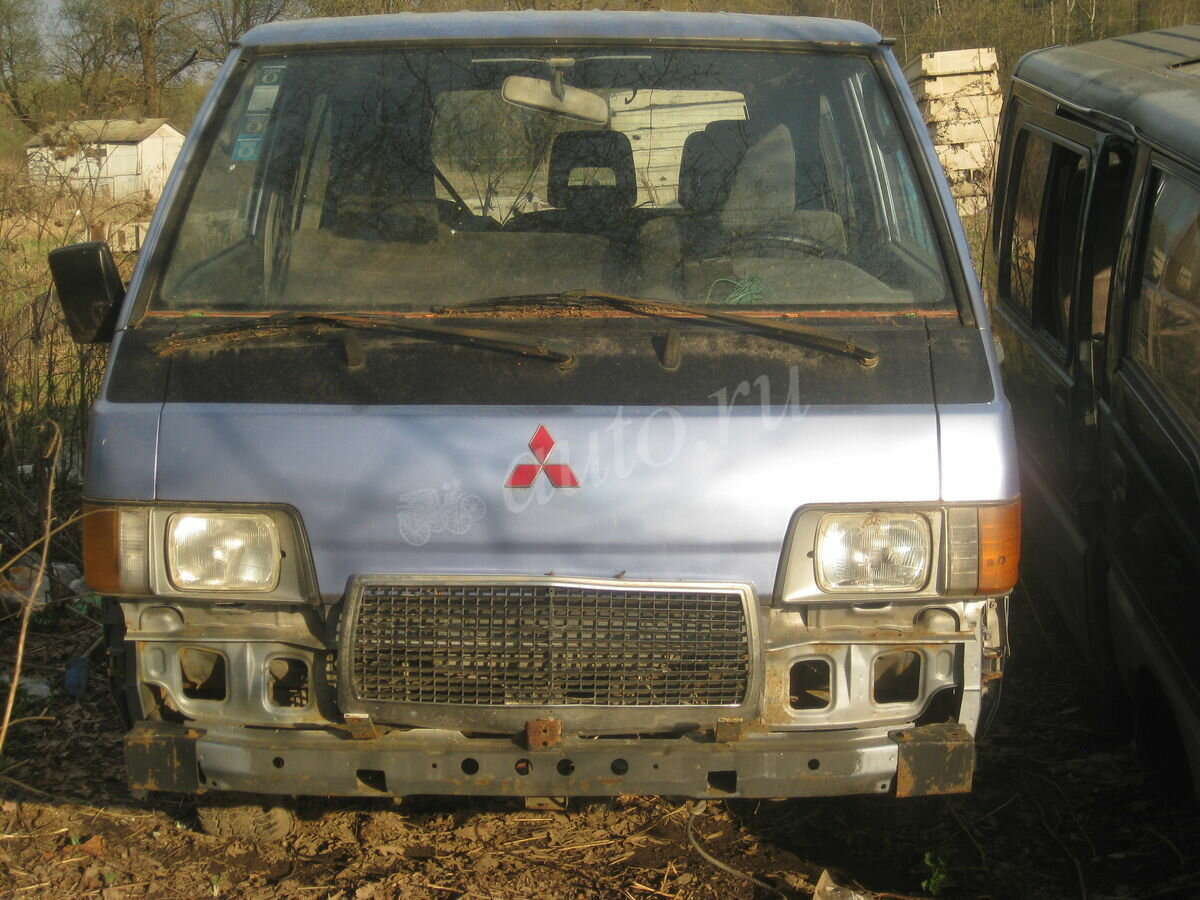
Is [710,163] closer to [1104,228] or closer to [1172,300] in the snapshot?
[1172,300]

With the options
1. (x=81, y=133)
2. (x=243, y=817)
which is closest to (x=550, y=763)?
(x=243, y=817)

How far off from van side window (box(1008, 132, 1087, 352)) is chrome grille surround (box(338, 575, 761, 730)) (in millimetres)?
2464

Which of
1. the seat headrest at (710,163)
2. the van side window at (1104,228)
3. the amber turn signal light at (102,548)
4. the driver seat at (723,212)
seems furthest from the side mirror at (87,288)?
the van side window at (1104,228)

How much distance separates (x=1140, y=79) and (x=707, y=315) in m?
2.25

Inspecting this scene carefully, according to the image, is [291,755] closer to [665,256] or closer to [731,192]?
[665,256]

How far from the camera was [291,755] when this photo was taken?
112 inches

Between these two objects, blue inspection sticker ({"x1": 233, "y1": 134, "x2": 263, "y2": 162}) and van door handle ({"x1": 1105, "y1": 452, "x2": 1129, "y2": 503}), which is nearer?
blue inspection sticker ({"x1": 233, "y1": 134, "x2": 263, "y2": 162})

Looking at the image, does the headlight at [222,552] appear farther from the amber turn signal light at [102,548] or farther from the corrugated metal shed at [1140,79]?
the corrugated metal shed at [1140,79]

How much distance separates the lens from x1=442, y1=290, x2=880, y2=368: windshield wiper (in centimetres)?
292

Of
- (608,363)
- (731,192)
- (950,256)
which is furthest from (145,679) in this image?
(950,256)

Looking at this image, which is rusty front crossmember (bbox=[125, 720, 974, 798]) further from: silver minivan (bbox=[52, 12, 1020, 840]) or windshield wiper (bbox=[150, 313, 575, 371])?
windshield wiper (bbox=[150, 313, 575, 371])

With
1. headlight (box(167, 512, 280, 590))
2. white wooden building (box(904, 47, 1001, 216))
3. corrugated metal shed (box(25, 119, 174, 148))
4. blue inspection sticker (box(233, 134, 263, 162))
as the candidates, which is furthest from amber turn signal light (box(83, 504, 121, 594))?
white wooden building (box(904, 47, 1001, 216))

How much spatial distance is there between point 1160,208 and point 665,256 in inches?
63.8

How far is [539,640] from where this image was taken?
277 cm
